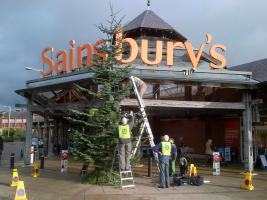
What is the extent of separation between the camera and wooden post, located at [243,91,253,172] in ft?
57.8

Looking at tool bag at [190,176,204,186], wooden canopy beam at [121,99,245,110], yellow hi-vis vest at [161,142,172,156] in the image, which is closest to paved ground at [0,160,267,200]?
tool bag at [190,176,204,186]

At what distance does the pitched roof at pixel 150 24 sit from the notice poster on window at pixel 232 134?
7211 mm

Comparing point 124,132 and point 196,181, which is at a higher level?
point 124,132

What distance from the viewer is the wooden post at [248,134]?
17.6 meters

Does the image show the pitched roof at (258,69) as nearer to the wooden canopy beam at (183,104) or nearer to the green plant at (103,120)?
the wooden canopy beam at (183,104)

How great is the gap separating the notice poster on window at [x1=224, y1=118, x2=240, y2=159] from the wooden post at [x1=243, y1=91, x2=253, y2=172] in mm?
5837

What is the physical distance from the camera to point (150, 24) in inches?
1020

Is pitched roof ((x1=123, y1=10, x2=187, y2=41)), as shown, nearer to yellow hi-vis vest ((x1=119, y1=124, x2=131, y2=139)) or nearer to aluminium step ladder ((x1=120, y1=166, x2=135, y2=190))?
yellow hi-vis vest ((x1=119, y1=124, x2=131, y2=139))

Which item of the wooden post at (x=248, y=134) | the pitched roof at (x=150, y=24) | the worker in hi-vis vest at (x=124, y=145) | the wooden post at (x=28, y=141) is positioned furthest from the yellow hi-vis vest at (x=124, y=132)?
the pitched roof at (x=150, y=24)

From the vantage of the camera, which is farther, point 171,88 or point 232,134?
point 171,88

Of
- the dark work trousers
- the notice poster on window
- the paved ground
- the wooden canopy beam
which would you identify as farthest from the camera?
the notice poster on window

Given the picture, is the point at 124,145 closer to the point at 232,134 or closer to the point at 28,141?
the point at 28,141

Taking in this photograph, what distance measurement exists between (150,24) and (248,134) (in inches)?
463

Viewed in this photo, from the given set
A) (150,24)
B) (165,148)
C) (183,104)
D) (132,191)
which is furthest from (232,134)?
(132,191)
